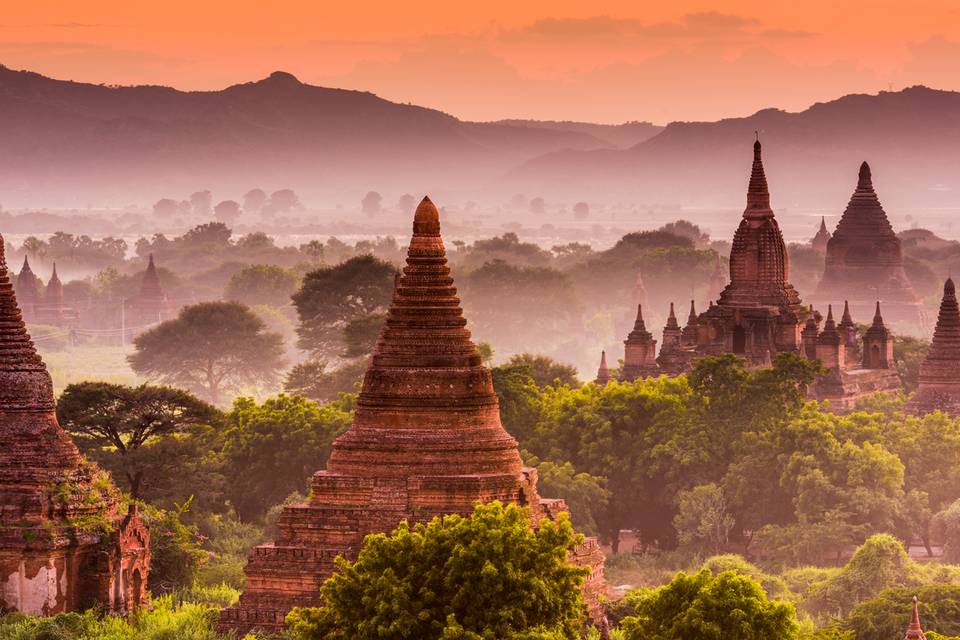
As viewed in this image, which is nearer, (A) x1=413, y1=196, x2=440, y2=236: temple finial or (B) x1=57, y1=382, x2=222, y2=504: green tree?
(A) x1=413, y1=196, x2=440, y2=236: temple finial

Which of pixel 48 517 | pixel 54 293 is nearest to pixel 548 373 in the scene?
pixel 48 517

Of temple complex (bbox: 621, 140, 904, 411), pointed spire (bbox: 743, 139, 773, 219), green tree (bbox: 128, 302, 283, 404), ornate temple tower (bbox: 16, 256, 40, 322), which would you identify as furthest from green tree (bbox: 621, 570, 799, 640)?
ornate temple tower (bbox: 16, 256, 40, 322)

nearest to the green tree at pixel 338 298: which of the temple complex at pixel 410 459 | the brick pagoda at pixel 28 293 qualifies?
the temple complex at pixel 410 459

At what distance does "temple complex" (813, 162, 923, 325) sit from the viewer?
4643 inches

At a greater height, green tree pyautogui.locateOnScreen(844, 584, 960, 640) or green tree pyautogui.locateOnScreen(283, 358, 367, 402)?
green tree pyautogui.locateOnScreen(283, 358, 367, 402)

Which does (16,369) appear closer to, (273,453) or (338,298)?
(273,453)

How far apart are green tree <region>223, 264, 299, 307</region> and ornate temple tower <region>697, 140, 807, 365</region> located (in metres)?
75.4

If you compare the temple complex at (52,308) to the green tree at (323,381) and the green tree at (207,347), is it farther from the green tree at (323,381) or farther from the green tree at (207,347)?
the green tree at (323,381)

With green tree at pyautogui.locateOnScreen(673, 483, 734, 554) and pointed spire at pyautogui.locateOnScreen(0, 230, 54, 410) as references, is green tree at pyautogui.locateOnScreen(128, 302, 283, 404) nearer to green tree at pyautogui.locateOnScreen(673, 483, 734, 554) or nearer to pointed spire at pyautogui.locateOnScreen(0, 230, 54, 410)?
green tree at pyautogui.locateOnScreen(673, 483, 734, 554)

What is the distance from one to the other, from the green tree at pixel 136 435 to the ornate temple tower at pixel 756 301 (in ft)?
78.4

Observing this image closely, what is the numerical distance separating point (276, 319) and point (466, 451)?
103 metres

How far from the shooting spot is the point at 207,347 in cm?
11412

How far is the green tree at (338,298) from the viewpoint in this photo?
93.0 meters

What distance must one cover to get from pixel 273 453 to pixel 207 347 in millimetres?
54808
